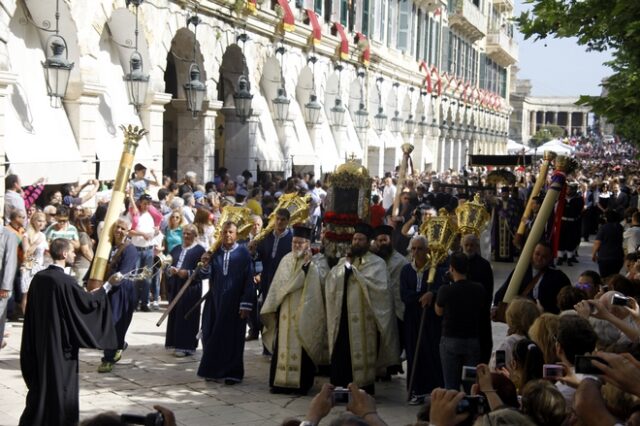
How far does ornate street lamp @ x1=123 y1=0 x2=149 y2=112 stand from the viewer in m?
17.6

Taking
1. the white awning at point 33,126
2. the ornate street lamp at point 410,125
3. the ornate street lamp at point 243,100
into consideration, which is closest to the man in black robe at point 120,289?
the white awning at point 33,126

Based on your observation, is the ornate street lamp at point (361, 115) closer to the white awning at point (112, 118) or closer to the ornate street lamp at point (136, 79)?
the white awning at point (112, 118)

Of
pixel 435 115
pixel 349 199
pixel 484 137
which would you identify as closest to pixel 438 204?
pixel 349 199

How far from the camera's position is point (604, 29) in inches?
534

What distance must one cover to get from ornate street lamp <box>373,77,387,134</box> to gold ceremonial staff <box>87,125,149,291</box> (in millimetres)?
26517

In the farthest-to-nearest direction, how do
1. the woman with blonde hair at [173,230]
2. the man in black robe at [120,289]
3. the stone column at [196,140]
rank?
1. the stone column at [196,140]
2. the woman with blonde hair at [173,230]
3. the man in black robe at [120,289]

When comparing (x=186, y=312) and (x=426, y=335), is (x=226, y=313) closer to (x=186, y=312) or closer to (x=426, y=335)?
(x=186, y=312)

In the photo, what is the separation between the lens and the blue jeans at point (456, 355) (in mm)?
8641

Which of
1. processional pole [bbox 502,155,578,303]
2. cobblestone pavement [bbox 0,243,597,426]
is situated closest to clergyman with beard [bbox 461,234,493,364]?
processional pole [bbox 502,155,578,303]

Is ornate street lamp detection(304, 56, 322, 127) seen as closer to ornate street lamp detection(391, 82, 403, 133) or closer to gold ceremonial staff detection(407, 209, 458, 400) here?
ornate street lamp detection(391, 82, 403, 133)

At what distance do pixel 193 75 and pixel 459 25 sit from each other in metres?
34.0

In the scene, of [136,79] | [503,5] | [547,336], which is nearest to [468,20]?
[503,5]

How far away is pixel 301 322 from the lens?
9.94 m

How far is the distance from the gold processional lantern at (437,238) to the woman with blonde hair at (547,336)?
127 inches
